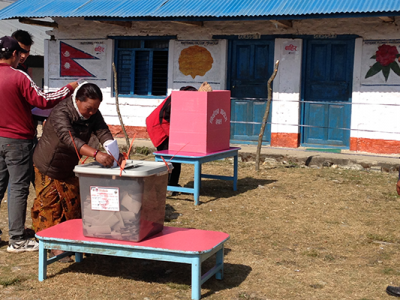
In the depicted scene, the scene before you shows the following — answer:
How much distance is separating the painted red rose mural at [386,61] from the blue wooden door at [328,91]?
1.77 ft

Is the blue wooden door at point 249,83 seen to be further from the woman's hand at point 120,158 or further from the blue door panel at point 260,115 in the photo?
the woman's hand at point 120,158

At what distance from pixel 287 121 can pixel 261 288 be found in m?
7.92

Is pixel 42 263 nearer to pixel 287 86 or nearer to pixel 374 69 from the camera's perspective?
pixel 287 86

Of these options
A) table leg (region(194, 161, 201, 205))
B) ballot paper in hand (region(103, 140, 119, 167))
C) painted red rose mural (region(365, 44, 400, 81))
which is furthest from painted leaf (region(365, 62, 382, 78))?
ballot paper in hand (region(103, 140, 119, 167))

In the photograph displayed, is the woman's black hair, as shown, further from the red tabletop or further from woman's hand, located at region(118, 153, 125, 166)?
the red tabletop

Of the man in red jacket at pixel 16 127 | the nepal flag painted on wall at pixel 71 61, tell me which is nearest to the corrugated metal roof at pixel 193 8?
the nepal flag painted on wall at pixel 71 61

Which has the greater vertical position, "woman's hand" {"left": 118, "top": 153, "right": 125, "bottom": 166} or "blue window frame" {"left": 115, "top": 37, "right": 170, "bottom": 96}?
"blue window frame" {"left": 115, "top": 37, "right": 170, "bottom": 96}

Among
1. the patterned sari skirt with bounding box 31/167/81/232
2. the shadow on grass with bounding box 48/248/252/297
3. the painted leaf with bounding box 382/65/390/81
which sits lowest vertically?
the shadow on grass with bounding box 48/248/252/297

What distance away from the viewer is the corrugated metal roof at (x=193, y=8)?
10.6 metres

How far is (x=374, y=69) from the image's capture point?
11.3 meters

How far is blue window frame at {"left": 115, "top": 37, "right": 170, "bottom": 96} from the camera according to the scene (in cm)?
1342

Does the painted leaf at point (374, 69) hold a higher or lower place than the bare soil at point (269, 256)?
higher

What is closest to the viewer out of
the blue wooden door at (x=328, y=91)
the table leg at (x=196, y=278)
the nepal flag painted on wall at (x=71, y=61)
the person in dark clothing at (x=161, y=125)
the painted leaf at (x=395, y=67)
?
the table leg at (x=196, y=278)

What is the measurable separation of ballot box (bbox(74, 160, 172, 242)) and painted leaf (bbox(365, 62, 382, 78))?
7.95 meters
